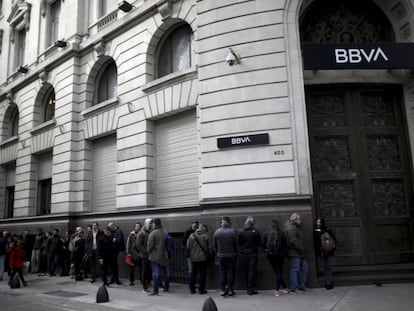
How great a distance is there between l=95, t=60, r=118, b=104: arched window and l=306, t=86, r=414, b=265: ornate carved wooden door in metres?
9.08

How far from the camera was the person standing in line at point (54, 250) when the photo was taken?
51.7 feet

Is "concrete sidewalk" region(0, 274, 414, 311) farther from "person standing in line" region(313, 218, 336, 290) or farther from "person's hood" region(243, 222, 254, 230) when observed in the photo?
"person's hood" region(243, 222, 254, 230)

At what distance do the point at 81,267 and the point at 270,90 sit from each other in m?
9.74

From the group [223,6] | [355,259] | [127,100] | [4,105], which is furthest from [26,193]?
[355,259]

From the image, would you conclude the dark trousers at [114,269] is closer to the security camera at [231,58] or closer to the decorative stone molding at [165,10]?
the security camera at [231,58]

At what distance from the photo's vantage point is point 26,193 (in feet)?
67.8

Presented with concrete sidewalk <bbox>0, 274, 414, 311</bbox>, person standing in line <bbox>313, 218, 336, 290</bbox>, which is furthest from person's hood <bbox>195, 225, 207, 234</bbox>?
person standing in line <bbox>313, 218, 336, 290</bbox>

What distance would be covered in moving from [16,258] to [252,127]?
907 centimetres

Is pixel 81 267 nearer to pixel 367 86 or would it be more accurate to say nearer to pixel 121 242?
pixel 121 242

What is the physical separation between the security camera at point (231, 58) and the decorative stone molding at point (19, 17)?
17014 millimetres

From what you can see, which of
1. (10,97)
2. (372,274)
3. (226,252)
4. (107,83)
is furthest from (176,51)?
(10,97)

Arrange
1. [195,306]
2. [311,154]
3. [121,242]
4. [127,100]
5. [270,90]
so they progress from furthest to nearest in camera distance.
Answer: [127,100] → [121,242] → [311,154] → [270,90] → [195,306]

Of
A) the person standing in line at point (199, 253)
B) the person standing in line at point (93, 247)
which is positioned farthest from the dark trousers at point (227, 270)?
the person standing in line at point (93, 247)

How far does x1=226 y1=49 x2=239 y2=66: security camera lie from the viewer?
1144 cm
